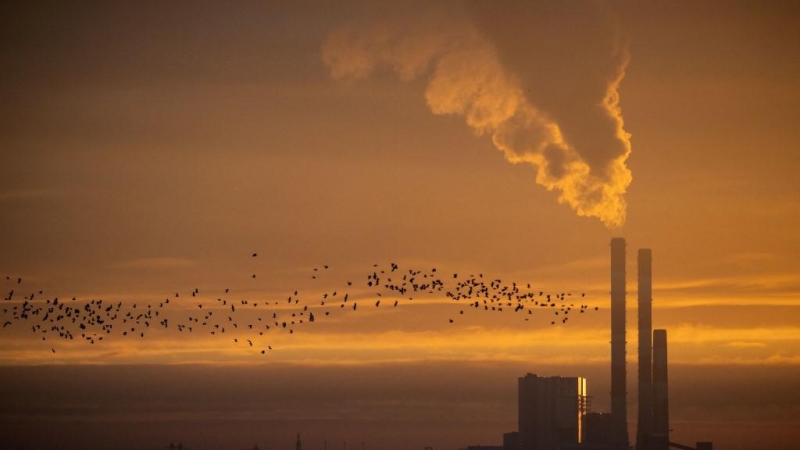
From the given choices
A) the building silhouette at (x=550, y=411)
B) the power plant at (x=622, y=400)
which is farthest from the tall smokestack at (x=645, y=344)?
the building silhouette at (x=550, y=411)

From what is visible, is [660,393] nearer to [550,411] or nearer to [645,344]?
[645,344]

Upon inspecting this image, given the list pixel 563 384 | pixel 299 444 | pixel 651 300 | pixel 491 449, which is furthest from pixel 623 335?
pixel 299 444

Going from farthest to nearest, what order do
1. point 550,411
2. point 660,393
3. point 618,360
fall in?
point 550,411, point 660,393, point 618,360

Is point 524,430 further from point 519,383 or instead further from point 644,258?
point 644,258

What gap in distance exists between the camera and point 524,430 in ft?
429

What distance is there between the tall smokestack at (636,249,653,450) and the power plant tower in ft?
7.26

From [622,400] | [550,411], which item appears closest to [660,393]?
[622,400]

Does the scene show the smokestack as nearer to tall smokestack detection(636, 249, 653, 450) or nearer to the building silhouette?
tall smokestack detection(636, 249, 653, 450)

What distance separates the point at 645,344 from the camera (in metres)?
119

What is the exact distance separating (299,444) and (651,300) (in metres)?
86.8

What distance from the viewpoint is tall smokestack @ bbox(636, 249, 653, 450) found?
119 m

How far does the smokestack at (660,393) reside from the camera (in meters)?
119

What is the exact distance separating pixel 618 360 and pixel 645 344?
4.03 m

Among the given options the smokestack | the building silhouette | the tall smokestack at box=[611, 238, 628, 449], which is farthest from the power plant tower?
the building silhouette
